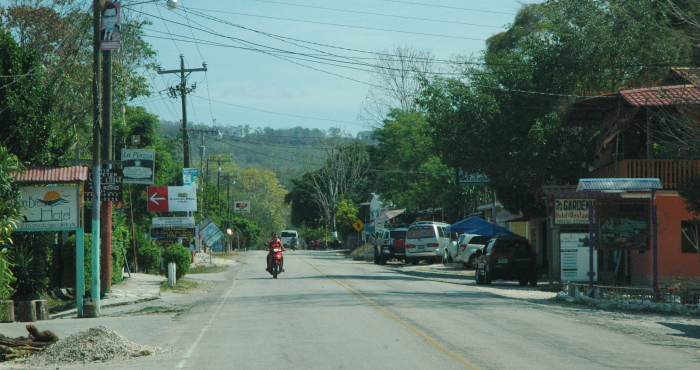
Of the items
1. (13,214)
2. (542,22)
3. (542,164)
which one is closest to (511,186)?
(542,164)

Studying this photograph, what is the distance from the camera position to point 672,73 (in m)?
26.5

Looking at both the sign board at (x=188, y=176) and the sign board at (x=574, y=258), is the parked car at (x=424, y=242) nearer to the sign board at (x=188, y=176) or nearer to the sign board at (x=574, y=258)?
the sign board at (x=188, y=176)

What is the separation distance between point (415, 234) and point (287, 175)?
501 ft

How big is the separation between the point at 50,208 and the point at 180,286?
8.92 metres

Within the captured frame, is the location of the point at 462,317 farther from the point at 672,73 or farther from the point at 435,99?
the point at 435,99

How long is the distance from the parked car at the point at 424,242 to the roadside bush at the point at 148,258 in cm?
1615

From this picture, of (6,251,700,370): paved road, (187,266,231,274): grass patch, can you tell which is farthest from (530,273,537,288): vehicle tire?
(187,266,231,274): grass patch

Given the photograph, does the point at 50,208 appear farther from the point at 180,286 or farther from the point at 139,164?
the point at 180,286

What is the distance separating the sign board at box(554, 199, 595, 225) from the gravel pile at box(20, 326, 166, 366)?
14651 millimetres

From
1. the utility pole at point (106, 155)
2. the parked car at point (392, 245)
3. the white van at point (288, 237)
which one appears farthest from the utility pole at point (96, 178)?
the white van at point (288, 237)

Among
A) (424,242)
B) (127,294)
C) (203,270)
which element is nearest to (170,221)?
(203,270)

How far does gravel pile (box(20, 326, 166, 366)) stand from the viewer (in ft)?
35.4

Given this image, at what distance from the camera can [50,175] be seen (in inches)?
690

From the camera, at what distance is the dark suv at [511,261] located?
89.6 feet
